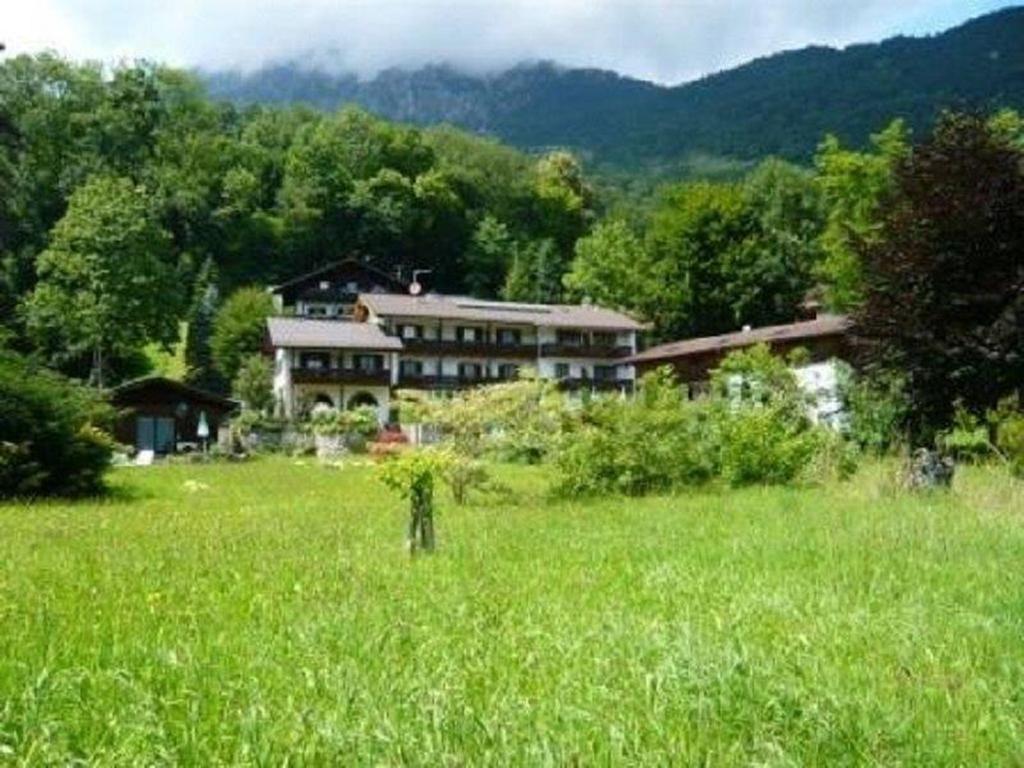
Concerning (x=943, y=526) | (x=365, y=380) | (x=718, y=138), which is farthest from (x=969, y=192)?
(x=718, y=138)

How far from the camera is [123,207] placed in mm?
63156

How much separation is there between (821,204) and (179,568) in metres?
84.4

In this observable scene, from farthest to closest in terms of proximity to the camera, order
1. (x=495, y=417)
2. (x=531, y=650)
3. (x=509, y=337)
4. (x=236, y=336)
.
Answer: (x=509, y=337) → (x=236, y=336) → (x=495, y=417) → (x=531, y=650)

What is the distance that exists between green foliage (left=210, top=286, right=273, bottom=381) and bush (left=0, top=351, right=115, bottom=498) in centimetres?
4675

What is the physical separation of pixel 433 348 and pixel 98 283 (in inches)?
856

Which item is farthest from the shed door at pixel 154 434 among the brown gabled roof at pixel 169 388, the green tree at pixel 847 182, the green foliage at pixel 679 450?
the green foliage at pixel 679 450

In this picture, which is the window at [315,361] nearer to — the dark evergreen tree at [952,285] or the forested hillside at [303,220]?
the forested hillside at [303,220]

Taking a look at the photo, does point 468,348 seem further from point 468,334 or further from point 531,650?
point 531,650

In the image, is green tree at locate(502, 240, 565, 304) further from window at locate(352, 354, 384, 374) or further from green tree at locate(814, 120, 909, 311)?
green tree at locate(814, 120, 909, 311)

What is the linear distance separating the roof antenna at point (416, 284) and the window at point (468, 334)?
37.5ft

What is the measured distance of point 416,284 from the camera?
290 feet

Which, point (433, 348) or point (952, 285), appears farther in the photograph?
point (433, 348)

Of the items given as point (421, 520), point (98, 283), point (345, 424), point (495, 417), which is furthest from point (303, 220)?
point (421, 520)

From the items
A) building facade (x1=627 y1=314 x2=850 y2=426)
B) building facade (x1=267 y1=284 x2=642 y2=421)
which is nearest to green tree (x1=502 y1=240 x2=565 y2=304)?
building facade (x1=267 y1=284 x2=642 y2=421)
